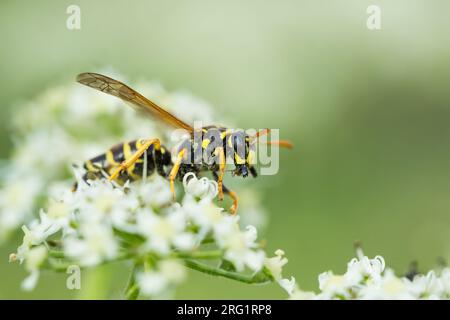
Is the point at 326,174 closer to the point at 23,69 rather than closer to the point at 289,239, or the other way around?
the point at 289,239

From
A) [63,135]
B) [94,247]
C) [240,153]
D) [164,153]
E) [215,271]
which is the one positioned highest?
[63,135]

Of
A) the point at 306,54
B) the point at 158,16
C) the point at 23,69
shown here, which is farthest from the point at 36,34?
the point at 306,54

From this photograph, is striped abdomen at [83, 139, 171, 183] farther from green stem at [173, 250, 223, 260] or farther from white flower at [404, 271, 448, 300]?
white flower at [404, 271, 448, 300]

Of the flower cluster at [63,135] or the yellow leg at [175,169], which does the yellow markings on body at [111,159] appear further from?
the flower cluster at [63,135]

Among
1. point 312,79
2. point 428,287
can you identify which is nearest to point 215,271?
point 428,287

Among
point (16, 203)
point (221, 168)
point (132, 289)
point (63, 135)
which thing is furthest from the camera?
point (63, 135)

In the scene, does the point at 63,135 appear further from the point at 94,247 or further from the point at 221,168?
the point at 94,247

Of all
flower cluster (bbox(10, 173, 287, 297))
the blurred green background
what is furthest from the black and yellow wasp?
the blurred green background
